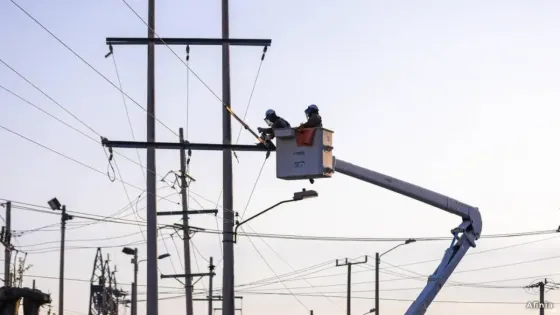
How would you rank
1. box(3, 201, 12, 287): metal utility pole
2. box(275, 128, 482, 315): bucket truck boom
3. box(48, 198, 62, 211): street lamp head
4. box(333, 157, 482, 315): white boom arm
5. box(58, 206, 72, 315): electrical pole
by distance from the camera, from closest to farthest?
box(275, 128, 482, 315): bucket truck boom < box(333, 157, 482, 315): white boom arm < box(48, 198, 62, 211): street lamp head < box(3, 201, 12, 287): metal utility pole < box(58, 206, 72, 315): electrical pole

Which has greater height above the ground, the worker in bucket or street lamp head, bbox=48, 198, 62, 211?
street lamp head, bbox=48, 198, 62, 211

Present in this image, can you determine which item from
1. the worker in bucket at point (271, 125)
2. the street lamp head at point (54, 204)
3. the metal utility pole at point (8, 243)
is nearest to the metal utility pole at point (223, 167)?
the worker in bucket at point (271, 125)

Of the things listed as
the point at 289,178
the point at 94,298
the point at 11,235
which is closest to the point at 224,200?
the point at 289,178

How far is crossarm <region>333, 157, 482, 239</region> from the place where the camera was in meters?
30.4

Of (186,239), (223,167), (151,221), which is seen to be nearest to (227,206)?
(223,167)

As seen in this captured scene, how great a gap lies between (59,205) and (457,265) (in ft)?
115

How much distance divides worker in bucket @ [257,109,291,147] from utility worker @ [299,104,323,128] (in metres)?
0.48

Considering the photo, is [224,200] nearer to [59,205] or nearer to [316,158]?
[316,158]

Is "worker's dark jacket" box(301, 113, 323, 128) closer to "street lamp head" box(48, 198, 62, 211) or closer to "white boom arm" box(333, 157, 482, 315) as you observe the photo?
"white boom arm" box(333, 157, 482, 315)

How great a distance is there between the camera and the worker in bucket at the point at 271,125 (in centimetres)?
2923

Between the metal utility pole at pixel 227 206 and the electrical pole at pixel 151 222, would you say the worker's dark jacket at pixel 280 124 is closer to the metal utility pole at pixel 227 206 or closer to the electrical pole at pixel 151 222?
the metal utility pole at pixel 227 206

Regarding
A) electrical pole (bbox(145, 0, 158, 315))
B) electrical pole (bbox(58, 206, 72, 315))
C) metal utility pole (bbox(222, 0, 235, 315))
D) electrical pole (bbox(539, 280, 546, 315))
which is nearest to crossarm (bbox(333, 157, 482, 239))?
metal utility pole (bbox(222, 0, 235, 315))

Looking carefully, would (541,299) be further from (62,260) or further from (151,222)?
(151,222)

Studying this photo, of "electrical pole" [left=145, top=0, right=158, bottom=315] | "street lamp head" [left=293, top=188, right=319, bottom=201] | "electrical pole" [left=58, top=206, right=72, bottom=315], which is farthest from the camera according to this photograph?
"electrical pole" [left=58, top=206, right=72, bottom=315]
